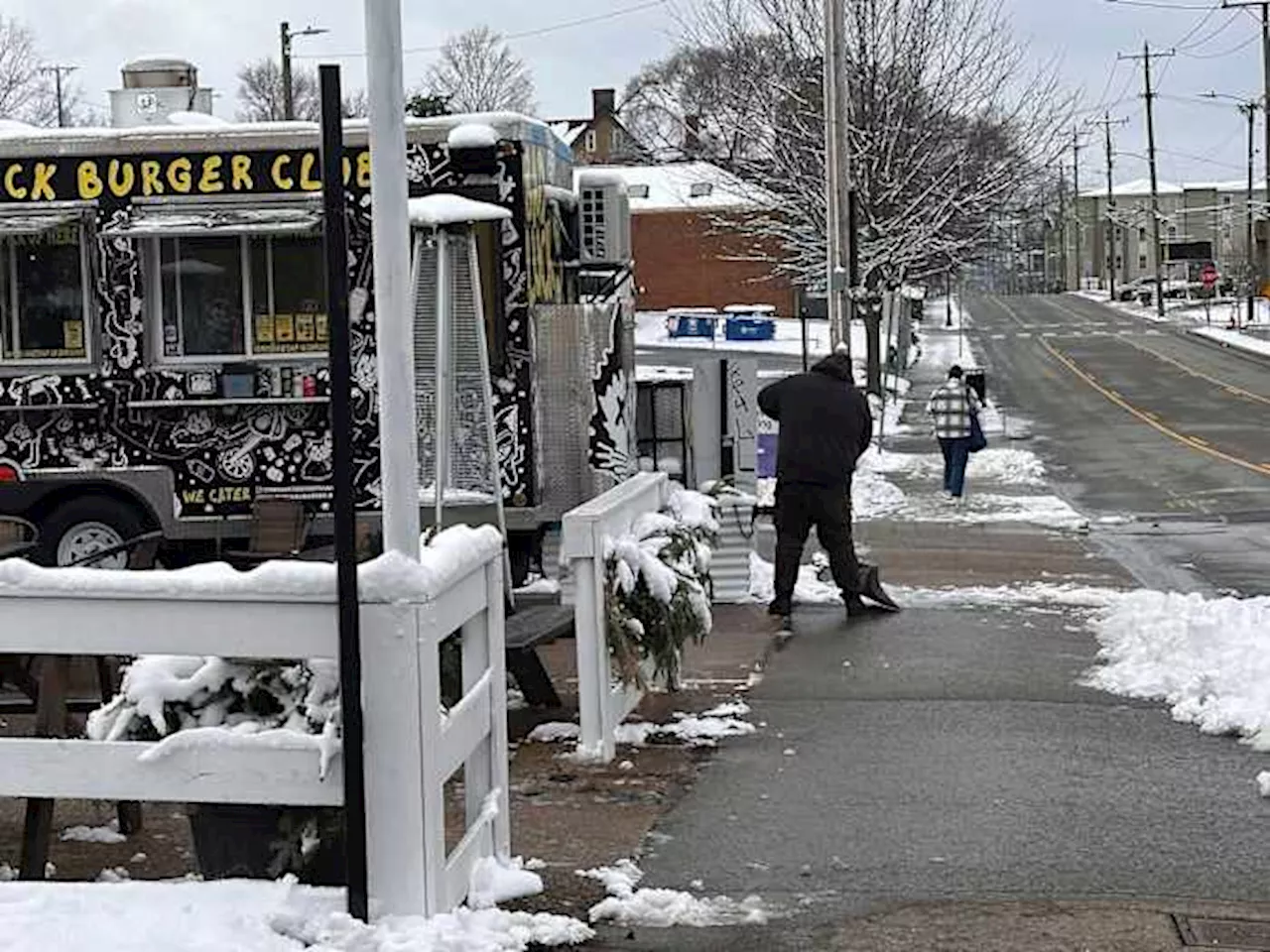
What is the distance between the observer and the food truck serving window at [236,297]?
A: 1281cm

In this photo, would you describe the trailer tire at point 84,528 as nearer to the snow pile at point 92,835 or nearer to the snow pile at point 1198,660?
the snow pile at point 92,835

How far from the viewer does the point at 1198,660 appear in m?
9.62

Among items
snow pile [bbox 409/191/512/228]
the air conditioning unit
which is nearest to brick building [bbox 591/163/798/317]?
the air conditioning unit

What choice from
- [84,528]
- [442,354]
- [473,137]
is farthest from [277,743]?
[84,528]

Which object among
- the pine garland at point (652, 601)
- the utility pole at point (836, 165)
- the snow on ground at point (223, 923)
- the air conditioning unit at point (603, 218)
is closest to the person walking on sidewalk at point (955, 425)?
the utility pole at point (836, 165)

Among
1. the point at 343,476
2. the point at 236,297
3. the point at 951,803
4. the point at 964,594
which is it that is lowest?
the point at 964,594

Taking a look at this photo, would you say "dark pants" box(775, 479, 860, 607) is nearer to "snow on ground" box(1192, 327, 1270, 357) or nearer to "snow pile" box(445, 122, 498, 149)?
"snow pile" box(445, 122, 498, 149)

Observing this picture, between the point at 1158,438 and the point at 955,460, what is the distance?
1058 centimetres

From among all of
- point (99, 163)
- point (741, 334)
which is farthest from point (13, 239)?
point (741, 334)

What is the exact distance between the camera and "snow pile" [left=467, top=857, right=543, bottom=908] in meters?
5.57

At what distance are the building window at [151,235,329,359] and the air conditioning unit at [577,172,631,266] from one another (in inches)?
83.6

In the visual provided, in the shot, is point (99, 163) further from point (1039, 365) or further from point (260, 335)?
point (1039, 365)

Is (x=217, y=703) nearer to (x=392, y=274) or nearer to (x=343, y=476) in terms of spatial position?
(x=343, y=476)

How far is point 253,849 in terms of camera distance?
5.35 meters
